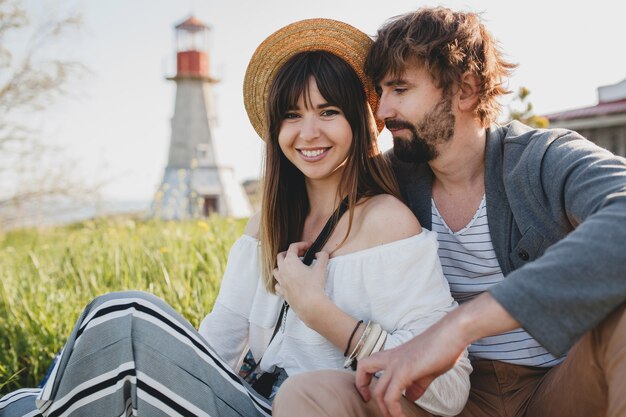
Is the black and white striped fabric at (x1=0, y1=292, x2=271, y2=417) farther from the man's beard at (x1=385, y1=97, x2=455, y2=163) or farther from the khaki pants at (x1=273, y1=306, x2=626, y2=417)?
the man's beard at (x1=385, y1=97, x2=455, y2=163)

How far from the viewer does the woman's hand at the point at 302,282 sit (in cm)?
180

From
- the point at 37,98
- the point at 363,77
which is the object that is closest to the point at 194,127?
the point at 37,98

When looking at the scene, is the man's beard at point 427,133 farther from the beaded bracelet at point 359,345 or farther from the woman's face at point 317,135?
the beaded bracelet at point 359,345

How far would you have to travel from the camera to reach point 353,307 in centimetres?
191

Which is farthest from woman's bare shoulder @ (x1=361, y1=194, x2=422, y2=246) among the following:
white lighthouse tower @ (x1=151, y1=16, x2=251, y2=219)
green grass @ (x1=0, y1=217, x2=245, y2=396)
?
white lighthouse tower @ (x1=151, y1=16, x2=251, y2=219)

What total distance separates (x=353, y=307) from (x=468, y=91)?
0.94m

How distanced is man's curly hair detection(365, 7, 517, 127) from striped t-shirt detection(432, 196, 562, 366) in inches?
17.8

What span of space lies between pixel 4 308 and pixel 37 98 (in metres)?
11.5

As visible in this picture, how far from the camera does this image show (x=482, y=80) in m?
2.33

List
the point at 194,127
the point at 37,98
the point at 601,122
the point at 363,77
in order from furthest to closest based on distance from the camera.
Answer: the point at 194,127, the point at 37,98, the point at 601,122, the point at 363,77

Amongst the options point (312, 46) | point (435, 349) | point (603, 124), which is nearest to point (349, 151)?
point (312, 46)

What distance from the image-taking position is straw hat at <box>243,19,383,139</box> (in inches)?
87.1

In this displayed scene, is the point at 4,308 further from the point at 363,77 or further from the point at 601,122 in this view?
the point at 601,122

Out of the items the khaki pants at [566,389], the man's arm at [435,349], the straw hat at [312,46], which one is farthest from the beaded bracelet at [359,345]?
the straw hat at [312,46]
